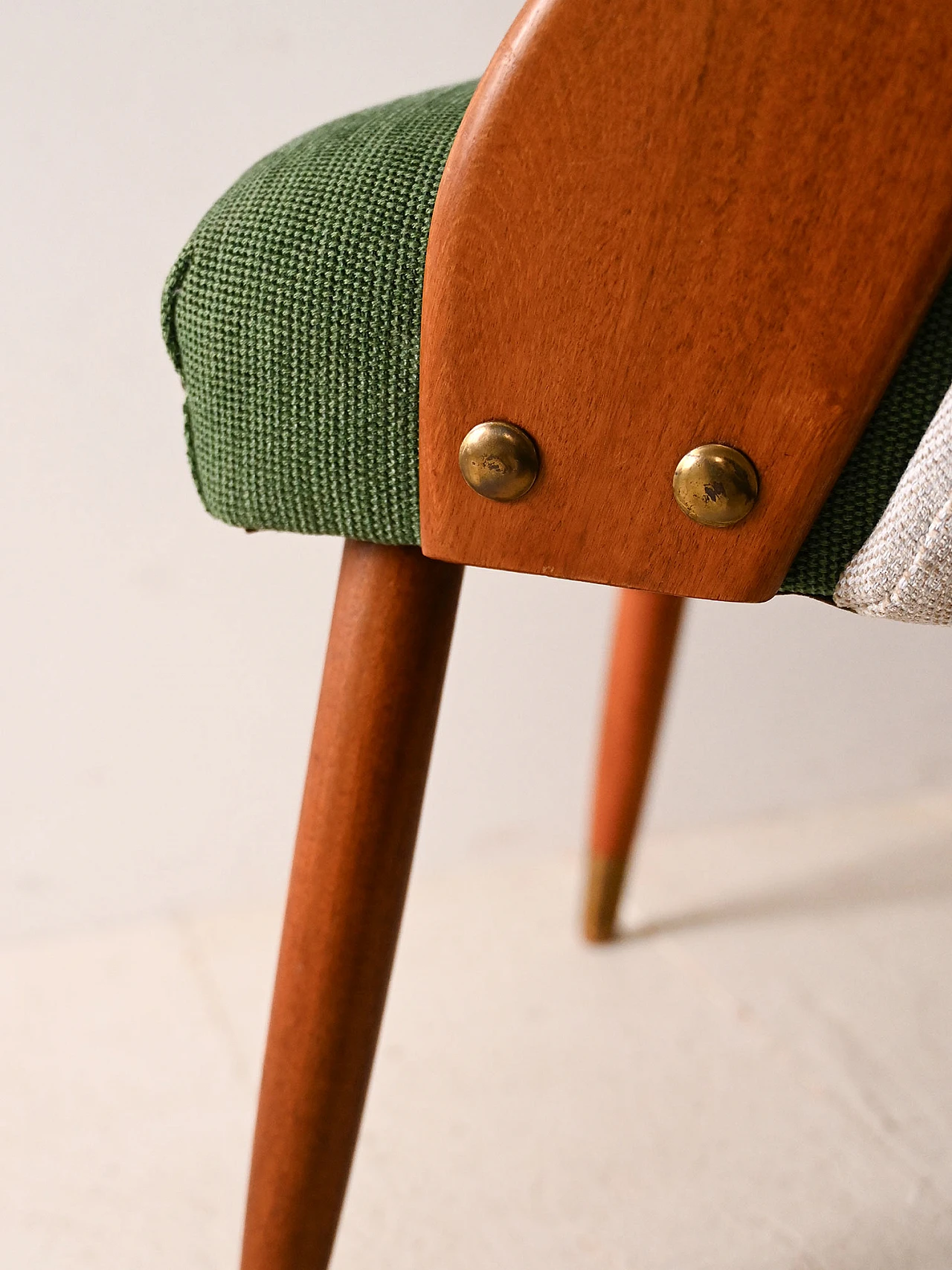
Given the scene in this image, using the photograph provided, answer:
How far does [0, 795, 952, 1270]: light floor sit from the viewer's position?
1.51 ft

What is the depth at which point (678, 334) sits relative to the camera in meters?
0.23

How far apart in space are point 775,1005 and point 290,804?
0.30 meters

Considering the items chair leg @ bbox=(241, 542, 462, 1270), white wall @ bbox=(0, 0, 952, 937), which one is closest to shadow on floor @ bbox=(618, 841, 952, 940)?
white wall @ bbox=(0, 0, 952, 937)

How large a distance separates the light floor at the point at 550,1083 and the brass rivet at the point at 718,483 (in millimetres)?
331

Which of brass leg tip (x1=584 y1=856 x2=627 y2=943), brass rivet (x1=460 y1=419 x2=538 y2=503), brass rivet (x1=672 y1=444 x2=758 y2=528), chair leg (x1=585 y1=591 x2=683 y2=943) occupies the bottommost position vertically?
brass leg tip (x1=584 y1=856 x2=627 y2=943)

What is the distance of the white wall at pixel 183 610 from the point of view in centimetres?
58

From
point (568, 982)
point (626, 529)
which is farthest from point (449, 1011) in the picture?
point (626, 529)

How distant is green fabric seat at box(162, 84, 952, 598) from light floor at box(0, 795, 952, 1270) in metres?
0.31

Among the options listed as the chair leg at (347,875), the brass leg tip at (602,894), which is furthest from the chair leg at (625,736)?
the chair leg at (347,875)

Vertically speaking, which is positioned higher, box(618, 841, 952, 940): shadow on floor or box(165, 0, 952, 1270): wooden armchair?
box(165, 0, 952, 1270): wooden armchair

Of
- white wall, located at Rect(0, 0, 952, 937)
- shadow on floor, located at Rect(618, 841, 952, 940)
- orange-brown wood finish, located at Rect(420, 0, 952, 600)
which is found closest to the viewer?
orange-brown wood finish, located at Rect(420, 0, 952, 600)

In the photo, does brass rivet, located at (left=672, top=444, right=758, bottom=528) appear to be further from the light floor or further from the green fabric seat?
the light floor

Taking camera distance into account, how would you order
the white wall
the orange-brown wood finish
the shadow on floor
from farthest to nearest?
the shadow on floor → the white wall → the orange-brown wood finish

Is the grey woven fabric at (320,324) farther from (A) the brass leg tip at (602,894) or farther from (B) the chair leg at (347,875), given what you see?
(A) the brass leg tip at (602,894)
